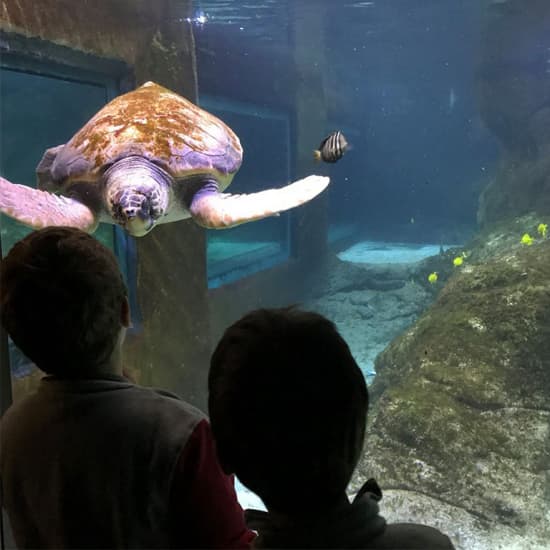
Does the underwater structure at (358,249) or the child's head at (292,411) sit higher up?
the child's head at (292,411)

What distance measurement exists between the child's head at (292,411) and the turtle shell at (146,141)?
2343mm

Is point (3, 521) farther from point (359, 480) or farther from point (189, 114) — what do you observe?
point (359, 480)

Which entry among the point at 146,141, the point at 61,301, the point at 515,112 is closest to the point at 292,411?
the point at 61,301

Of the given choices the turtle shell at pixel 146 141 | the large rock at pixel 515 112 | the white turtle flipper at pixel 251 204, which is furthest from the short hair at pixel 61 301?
the large rock at pixel 515 112

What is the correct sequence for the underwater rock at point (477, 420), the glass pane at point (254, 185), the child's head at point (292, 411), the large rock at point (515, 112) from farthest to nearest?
1. the large rock at point (515, 112)
2. the glass pane at point (254, 185)
3. the underwater rock at point (477, 420)
4. the child's head at point (292, 411)

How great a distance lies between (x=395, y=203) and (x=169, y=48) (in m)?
36.5

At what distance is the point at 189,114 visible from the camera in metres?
3.16

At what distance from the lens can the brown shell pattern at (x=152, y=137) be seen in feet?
9.57

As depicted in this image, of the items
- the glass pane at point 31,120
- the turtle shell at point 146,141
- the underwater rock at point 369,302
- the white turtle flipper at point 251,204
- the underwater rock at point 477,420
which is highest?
the turtle shell at point 146,141

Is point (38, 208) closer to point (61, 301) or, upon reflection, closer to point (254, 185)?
point (61, 301)

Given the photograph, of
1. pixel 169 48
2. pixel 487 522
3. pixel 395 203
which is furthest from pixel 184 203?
pixel 395 203

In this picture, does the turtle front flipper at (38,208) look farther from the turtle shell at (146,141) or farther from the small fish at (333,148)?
the small fish at (333,148)

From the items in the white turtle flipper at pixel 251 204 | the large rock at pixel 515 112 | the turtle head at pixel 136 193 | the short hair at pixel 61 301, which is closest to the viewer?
the short hair at pixel 61 301

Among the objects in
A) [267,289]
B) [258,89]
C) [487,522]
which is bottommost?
[267,289]
